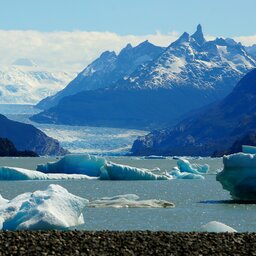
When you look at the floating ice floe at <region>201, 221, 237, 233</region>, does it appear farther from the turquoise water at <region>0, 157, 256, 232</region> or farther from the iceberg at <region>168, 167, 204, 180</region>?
the iceberg at <region>168, 167, 204, 180</region>

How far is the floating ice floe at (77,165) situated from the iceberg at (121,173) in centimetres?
304

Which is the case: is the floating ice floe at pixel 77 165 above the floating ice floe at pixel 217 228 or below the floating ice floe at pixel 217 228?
below

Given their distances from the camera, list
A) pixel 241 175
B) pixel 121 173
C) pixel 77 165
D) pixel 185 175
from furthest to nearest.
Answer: pixel 185 175 → pixel 77 165 → pixel 121 173 → pixel 241 175

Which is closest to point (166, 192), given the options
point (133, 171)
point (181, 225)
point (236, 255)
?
point (133, 171)

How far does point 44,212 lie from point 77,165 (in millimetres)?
53288

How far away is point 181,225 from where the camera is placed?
34.5 metres

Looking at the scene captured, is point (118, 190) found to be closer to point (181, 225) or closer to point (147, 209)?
point (147, 209)

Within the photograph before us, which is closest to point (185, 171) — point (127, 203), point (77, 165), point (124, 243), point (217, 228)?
point (77, 165)

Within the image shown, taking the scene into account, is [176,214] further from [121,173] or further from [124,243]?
[121,173]

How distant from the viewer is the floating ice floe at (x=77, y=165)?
79188 millimetres

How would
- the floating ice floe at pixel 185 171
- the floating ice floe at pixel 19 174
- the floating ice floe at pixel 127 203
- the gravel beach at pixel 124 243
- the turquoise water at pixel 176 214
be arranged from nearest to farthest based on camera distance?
the gravel beach at pixel 124 243 < the turquoise water at pixel 176 214 < the floating ice floe at pixel 127 203 < the floating ice floe at pixel 19 174 < the floating ice floe at pixel 185 171

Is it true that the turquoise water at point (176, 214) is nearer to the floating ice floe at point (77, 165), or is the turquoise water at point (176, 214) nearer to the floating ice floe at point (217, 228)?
the floating ice floe at point (217, 228)

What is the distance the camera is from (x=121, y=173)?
73188mm

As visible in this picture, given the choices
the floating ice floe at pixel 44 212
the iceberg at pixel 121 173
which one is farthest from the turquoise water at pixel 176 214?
the iceberg at pixel 121 173
